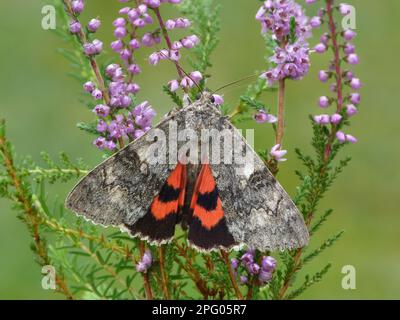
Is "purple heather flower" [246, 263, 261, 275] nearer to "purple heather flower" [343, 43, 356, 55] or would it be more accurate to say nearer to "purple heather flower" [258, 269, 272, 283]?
"purple heather flower" [258, 269, 272, 283]

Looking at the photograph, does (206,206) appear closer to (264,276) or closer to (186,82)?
(264,276)

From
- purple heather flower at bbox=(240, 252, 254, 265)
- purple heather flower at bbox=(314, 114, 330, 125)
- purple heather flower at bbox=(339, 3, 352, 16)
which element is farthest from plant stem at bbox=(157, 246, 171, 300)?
purple heather flower at bbox=(339, 3, 352, 16)

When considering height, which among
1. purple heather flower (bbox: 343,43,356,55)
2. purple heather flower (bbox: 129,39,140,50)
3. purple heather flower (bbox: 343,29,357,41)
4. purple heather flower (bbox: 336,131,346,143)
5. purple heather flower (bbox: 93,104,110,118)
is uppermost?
purple heather flower (bbox: 129,39,140,50)

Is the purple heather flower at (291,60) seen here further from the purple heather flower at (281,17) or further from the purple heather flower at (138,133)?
the purple heather flower at (138,133)

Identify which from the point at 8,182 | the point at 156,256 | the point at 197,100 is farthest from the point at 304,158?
the point at 8,182

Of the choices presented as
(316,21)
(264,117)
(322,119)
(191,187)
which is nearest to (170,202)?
(191,187)

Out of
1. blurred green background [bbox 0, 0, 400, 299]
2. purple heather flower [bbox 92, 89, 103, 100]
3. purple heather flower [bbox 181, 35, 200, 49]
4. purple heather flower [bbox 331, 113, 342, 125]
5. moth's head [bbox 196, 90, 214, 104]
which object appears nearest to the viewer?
purple heather flower [bbox 331, 113, 342, 125]

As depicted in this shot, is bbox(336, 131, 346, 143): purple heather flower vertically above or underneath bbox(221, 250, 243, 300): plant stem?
above
